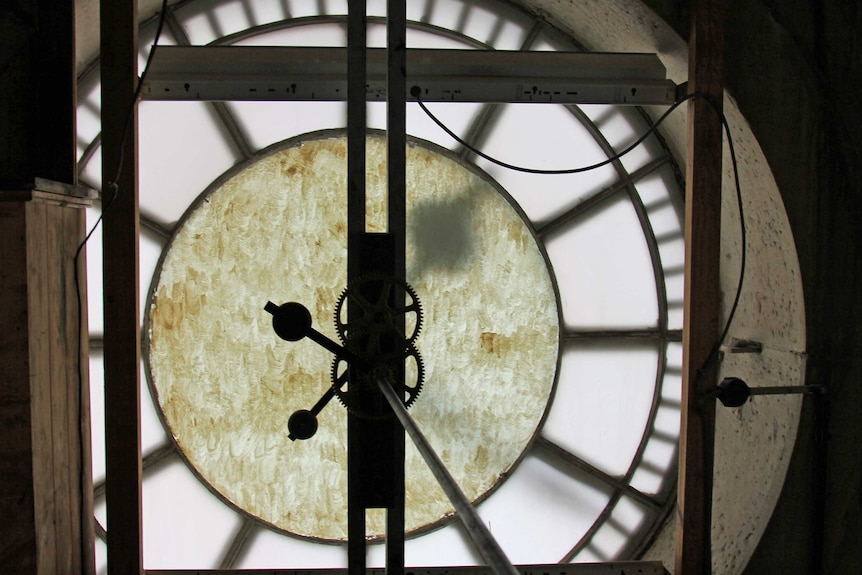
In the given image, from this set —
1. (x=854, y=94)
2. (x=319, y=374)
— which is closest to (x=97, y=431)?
(x=319, y=374)

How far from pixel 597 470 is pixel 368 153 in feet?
4.50

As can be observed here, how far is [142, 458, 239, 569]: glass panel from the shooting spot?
2.17 m

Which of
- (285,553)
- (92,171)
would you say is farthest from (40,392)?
(285,553)

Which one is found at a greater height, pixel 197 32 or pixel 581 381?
pixel 197 32

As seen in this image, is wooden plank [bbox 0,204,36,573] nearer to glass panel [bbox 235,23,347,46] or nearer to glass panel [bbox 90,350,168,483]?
glass panel [bbox 90,350,168,483]

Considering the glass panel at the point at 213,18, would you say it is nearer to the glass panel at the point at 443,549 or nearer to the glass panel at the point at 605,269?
the glass panel at the point at 605,269

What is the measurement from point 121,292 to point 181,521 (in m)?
1.07

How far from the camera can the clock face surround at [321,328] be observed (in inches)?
84.7

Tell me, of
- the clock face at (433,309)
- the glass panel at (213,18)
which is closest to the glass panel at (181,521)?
the clock face at (433,309)

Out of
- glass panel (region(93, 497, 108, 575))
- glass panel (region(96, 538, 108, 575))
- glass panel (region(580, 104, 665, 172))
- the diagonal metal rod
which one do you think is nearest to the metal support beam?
glass panel (region(580, 104, 665, 172))

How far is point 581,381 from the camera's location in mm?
2322

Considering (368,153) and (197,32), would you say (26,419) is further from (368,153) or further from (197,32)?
(197,32)

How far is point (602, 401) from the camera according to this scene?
234cm

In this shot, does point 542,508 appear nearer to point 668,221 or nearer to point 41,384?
point 668,221
